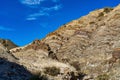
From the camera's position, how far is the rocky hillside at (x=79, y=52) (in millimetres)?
43594

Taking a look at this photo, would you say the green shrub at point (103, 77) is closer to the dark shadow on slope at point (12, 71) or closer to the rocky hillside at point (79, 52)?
the rocky hillside at point (79, 52)

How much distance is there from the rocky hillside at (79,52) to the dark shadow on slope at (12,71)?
148 cm

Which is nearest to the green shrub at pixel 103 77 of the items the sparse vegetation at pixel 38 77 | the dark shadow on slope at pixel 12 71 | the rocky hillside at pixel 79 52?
the rocky hillside at pixel 79 52

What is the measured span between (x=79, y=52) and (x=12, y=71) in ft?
54.6

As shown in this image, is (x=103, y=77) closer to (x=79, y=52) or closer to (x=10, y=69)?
(x=10, y=69)

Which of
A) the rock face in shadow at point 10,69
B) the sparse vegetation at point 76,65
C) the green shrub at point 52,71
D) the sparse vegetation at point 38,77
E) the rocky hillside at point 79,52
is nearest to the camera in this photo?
the rock face in shadow at point 10,69

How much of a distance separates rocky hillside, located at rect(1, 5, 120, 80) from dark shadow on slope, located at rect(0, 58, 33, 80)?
4.86 ft

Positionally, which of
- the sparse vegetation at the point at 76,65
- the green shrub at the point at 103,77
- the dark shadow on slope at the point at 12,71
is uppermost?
the sparse vegetation at the point at 76,65

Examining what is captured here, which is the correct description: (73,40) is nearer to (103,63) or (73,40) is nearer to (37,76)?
(103,63)

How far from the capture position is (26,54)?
165ft

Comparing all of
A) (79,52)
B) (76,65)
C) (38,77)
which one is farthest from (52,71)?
(79,52)

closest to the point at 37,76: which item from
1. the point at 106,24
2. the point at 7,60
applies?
the point at 7,60

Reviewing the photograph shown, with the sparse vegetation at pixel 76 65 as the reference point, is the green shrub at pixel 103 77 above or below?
below

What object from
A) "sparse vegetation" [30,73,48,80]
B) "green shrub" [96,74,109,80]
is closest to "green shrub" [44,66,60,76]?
"sparse vegetation" [30,73,48,80]
